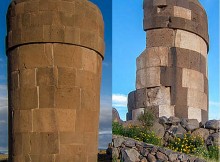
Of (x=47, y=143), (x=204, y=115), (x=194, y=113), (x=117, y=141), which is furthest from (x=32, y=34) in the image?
(x=204, y=115)

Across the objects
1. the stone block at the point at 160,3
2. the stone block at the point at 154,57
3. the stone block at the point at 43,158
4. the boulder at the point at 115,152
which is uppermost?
the stone block at the point at 160,3

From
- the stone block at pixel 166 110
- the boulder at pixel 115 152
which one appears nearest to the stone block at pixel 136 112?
the stone block at pixel 166 110

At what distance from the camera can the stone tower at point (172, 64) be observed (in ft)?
37.2

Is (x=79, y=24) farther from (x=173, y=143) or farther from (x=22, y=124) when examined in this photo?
(x=173, y=143)

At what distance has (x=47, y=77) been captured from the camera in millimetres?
5508

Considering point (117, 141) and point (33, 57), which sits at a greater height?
point (33, 57)

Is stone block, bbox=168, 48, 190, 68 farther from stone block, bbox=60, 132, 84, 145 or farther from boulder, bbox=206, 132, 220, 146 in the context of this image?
stone block, bbox=60, 132, 84, 145

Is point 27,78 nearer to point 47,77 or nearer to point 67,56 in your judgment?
point 47,77

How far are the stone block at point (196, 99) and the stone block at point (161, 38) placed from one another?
5.23ft

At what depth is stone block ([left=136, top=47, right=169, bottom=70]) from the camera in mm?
11516

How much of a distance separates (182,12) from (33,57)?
730cm

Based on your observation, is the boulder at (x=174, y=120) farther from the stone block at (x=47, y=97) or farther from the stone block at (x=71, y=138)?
the stone block at (x=47, y=97)

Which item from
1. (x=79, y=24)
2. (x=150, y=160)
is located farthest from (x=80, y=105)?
(x=150, y=160)

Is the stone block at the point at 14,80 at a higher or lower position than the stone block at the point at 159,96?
higher
